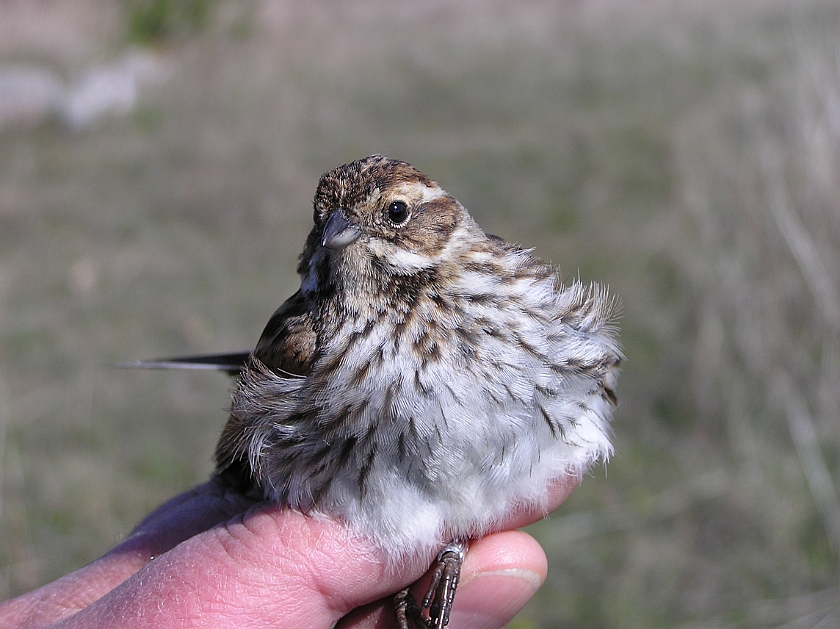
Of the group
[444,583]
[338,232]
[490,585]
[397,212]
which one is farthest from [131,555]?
[397,212]

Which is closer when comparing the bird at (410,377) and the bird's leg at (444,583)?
the bird at (410,377)

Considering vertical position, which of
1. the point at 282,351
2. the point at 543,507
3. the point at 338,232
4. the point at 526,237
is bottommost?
the point at 543,507

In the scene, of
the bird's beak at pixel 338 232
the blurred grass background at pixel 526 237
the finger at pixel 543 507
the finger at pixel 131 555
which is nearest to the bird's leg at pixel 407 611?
the finger at pixel 543 507

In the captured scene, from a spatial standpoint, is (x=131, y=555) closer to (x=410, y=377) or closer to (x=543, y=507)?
(x=410, y=377)

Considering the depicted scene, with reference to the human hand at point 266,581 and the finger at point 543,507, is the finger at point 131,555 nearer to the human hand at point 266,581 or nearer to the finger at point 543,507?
the human hand at point 266,581

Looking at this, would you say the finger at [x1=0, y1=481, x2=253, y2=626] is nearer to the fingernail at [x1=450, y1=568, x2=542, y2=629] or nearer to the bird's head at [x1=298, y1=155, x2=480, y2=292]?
the fingernail at [x1=450, y1=568, x2=542, y2=629]
